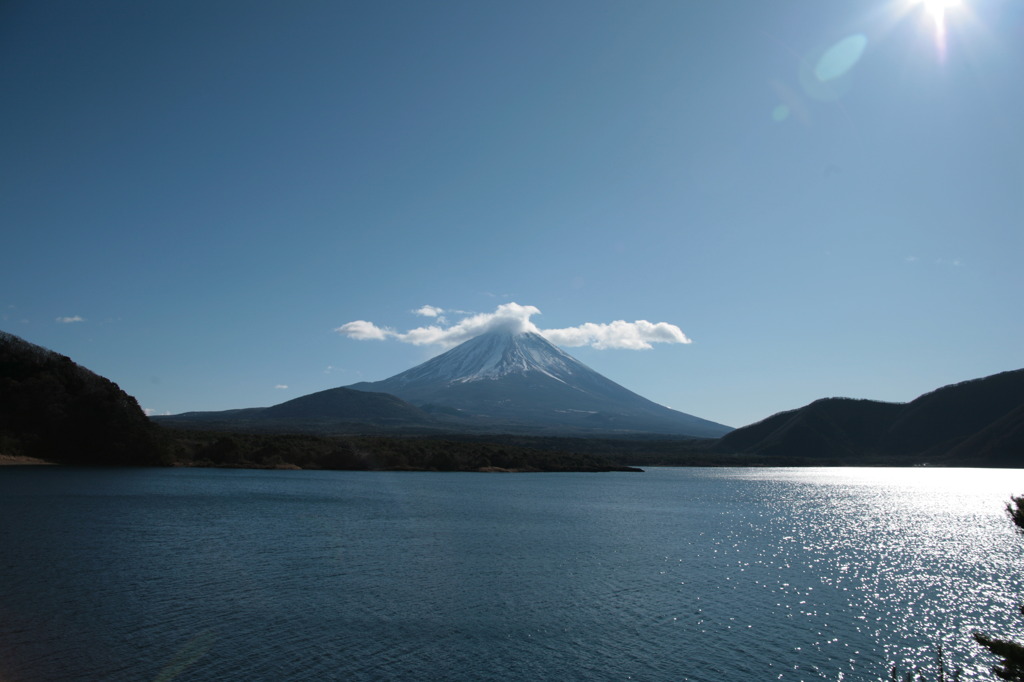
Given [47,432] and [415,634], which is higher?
[47,432]

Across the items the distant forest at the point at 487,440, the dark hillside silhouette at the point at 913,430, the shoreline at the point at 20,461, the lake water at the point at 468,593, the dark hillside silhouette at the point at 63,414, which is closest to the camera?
the lake water at the point at 468,593

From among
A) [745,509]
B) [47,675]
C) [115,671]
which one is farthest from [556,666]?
[745,509]

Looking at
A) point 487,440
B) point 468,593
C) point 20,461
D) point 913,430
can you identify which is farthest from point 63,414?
point 913,430

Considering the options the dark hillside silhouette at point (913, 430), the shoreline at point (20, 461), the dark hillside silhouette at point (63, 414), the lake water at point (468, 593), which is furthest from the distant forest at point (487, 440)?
the lake water at point (468, 593)

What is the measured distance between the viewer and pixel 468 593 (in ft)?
59.3

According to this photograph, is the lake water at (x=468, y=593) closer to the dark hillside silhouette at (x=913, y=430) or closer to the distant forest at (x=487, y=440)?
the distant forest at (x=487, y=440)

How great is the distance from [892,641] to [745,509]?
30.4 metres

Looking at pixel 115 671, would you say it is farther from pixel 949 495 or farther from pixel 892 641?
pixel 949 495

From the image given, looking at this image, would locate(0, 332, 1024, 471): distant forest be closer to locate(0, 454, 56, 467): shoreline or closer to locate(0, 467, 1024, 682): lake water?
locate(0, 454, 56, 467): shoreline

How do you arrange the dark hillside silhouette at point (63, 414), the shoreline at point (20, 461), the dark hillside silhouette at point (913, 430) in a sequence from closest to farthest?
the shoreline at point (20, 461), the dark hillside silhouette at point (63, 414), the dark hillside silhouette at point (913, 430)

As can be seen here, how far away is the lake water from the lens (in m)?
12.8

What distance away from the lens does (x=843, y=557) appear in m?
26.2

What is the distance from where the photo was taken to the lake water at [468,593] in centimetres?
1277

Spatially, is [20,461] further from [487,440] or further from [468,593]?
[487,440]
